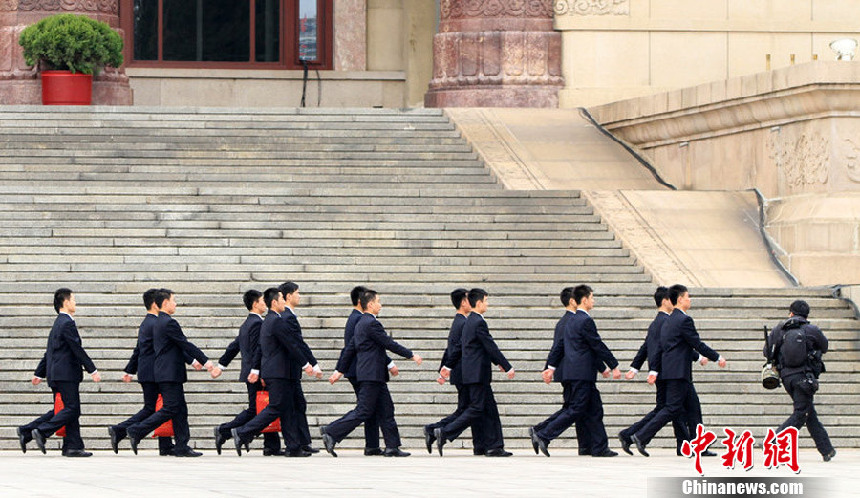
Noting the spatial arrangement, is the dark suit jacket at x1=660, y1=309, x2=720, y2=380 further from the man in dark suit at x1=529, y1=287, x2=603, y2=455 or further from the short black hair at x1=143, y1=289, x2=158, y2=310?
the short black hair at x1=143, y1=289, x2=158, y2=310

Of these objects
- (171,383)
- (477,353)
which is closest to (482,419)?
(477,353)

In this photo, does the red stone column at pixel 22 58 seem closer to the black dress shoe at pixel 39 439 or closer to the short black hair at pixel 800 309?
the black dress shoe at pixel 39 439

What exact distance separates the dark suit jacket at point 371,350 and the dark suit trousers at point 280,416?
0.54m

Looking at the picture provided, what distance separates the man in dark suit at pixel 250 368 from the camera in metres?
14.4

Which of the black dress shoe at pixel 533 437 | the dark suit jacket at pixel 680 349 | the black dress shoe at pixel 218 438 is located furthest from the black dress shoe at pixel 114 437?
the dark suit jacket at pixel 680 349

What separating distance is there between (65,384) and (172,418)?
2.76 ft

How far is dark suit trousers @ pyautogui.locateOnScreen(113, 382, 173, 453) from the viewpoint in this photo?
47.2 feet

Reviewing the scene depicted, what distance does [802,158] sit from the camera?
20859 millimetres

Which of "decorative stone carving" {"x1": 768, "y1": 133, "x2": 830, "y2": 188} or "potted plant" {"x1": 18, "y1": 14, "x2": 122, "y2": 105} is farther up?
"potted plant" {"x1": 18, "y1": 14, "x2": 122, "y2": 105}

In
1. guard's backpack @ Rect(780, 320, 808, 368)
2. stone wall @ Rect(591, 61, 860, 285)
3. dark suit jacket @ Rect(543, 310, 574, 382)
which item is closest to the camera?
guard's backpack @ Rect(780, 320, 808, 368)

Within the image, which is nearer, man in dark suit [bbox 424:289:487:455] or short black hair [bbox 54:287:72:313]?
short black hair [bbox 54:287:72:313]

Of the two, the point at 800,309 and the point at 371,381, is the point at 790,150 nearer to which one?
the point at 800,309

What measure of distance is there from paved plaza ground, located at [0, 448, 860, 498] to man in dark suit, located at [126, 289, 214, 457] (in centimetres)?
22

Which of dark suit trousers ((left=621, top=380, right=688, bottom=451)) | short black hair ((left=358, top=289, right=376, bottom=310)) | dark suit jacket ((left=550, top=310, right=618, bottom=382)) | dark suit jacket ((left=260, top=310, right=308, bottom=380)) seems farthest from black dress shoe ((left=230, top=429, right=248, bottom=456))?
dark suit trousers ((left=621, top=380, right=688, bottom=451))
